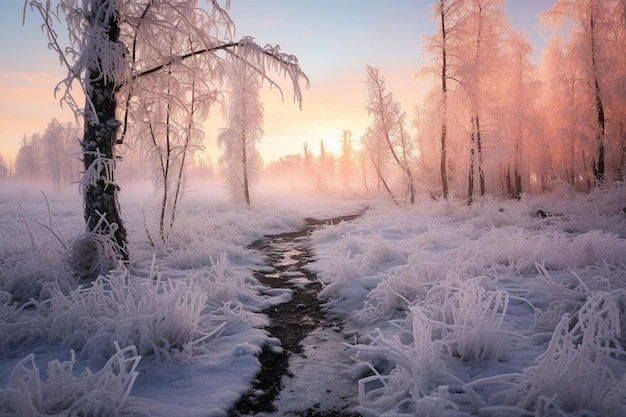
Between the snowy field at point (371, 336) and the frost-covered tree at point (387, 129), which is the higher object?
the frost-covered tree at point (387, 129)

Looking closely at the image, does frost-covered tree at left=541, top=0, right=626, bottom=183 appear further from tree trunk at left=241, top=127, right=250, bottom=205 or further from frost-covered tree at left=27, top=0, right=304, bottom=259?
tree trunk at left=241, top=127, right=250, bottom=205

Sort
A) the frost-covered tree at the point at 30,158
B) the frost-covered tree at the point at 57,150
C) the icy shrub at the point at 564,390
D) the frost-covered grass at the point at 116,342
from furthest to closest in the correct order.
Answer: the frost-covered tree at the point at 30,158, the frost-covered tree at the point at 57,150, the frost-covered grass at the point at 116,342, the icy shrub at the point at 564,390

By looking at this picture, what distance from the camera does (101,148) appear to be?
5523 mm

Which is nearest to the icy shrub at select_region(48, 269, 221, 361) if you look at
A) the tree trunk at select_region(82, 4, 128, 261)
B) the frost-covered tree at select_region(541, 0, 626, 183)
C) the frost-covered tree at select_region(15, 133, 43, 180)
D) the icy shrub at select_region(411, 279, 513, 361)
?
the tree trunk at select_region(82, 4, 128, 261)

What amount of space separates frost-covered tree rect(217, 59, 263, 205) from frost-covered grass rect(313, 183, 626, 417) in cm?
1850

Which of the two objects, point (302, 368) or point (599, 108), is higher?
point (599, 108)

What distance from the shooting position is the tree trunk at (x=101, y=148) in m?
5.35

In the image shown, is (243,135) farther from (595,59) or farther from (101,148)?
(595,59)

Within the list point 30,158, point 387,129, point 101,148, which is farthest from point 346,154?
point 30,158

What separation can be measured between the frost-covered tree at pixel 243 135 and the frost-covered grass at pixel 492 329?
1850cm

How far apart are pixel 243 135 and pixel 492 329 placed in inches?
883

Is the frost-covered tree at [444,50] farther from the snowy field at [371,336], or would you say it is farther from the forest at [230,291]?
the snowy field at [371,336]

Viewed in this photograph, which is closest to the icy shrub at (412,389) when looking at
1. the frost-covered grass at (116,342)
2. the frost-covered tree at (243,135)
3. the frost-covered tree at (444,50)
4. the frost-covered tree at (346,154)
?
the frost-covered grass at (116,342)

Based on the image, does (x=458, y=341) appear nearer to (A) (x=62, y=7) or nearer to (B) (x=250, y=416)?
(B) (x=250, y=416)
